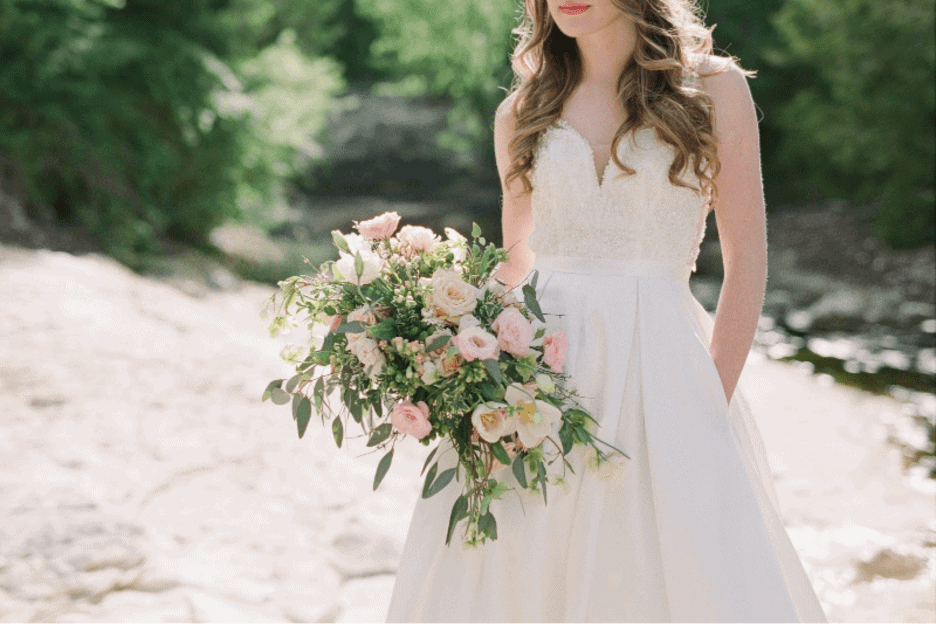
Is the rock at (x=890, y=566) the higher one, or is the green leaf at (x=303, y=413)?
the rock at (x=890, y=566)

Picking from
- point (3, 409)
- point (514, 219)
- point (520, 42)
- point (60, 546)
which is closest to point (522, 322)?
point (514, 219)

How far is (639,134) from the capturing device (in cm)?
205

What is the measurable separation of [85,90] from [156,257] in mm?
1626

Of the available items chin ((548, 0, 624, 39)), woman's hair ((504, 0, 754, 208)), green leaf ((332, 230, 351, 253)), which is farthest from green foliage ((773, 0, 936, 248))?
green leaf ((332, 230, 351, 253))

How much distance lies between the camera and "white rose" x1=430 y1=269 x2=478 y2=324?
1.72 meters

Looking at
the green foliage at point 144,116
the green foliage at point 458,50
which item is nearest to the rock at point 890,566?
the green foliage at point 144,116

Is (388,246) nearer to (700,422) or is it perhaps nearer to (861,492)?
(700,422)

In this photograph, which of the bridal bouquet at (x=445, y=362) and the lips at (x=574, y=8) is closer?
the bridal bouquet at (x=445, y=362)

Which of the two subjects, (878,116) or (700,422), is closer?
(700,422)

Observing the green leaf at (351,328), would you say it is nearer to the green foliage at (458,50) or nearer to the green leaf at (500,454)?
the green leaf at (500,454)

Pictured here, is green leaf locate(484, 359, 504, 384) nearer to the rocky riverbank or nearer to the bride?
the bride

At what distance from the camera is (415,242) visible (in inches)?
76.3

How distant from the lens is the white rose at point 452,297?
67.8 inches

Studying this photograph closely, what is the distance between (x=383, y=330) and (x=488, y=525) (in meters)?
A: 0.46
